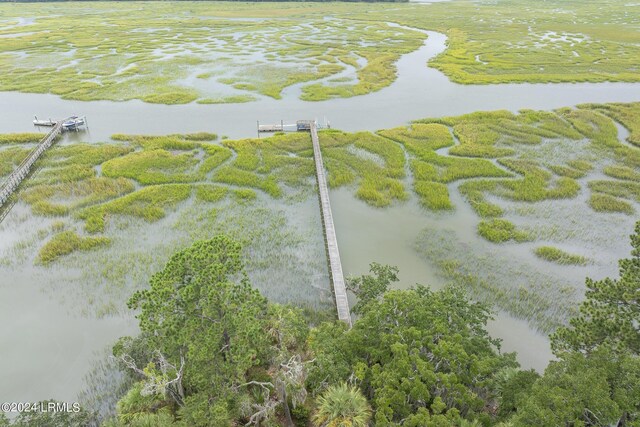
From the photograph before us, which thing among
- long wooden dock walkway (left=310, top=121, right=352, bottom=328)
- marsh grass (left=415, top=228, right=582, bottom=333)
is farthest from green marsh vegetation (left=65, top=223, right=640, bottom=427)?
marsh grass (left=415, top=228, right=582, bottom=333)

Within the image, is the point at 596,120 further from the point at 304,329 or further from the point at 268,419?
the point at 268,419

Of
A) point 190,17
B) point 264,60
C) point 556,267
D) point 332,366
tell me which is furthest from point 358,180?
point 190,17

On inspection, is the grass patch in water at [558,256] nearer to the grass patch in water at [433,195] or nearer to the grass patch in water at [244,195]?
the grass patch in water at [433,195]

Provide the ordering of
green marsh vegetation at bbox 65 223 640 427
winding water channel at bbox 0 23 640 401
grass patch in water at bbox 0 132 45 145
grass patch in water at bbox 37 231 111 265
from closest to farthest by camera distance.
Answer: green marsh vegetation at bbox 65 223 640 427 < winding water channel at bbox 0 23 640 401 < grass patch in water at bbox 37 231 111 265 < grass patch in water at bbox 0 132 45 145

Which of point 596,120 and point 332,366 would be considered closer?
point 332,366

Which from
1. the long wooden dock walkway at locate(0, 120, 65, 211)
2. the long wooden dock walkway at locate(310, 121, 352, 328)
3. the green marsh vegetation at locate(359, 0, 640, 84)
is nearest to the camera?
the long wooden dock walkway at locate(310, 121, 352, 328)

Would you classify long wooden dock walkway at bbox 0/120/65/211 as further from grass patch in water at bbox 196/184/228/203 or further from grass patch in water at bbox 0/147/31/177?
grass patch in water at bbox 196/184/228/203
